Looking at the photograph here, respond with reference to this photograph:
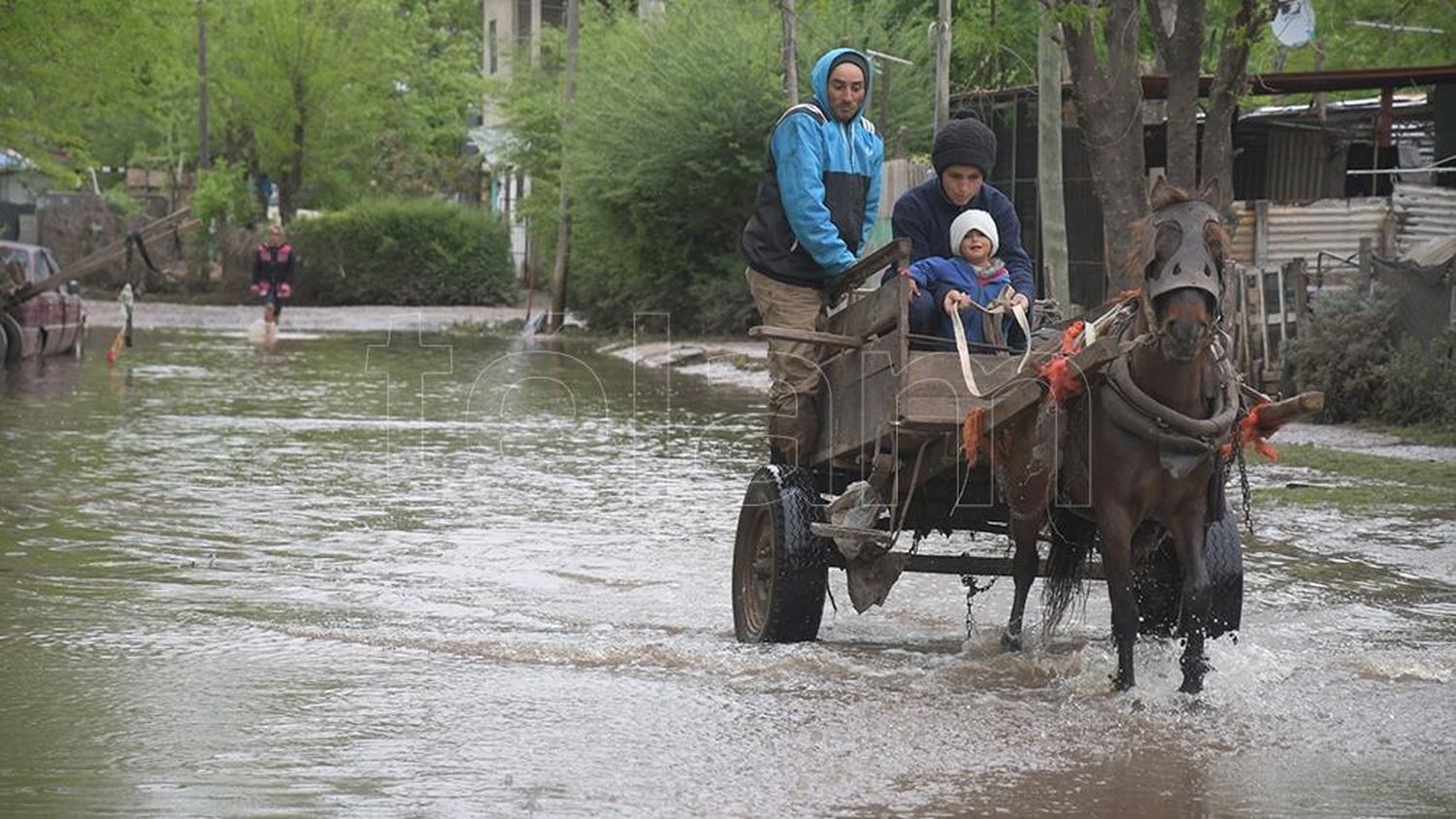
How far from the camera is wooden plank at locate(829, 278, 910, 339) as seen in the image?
8.39 meters

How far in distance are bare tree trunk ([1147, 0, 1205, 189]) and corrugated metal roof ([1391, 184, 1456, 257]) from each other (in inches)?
226

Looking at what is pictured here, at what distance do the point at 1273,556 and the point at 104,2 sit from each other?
68.1ft

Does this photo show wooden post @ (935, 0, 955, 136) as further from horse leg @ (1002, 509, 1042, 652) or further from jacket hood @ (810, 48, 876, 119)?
horse leg @ (1002, 509, 1042, 652)

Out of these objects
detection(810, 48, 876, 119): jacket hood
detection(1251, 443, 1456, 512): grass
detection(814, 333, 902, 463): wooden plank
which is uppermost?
detection(810, 48, 876, 119): jacket hood

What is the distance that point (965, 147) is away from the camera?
9.09 meters

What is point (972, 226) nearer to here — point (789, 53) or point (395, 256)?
point (789, 53)

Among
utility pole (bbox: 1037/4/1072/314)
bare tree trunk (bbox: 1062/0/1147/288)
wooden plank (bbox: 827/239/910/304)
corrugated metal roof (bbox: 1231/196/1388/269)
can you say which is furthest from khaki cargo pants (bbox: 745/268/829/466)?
corrugated metal roof (bbox: 1231/196/1388/269)

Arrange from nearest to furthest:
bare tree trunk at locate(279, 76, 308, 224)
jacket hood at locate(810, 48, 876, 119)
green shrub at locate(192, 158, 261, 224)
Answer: jacket hood at locate(810, 48, 876, 119), green shrub at locate(192, 158, 261, 224), bare tree trunk at locate(279, 76, 308, 224)

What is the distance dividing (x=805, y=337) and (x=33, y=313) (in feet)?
72.8

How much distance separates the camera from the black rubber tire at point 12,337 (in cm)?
2770

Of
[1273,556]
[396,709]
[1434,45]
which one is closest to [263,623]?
[396,709]

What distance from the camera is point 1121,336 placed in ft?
25.5

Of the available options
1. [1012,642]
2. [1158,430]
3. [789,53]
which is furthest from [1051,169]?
[1158,430]

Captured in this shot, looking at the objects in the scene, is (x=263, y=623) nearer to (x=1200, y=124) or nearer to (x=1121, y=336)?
(x=1121, y=336)
